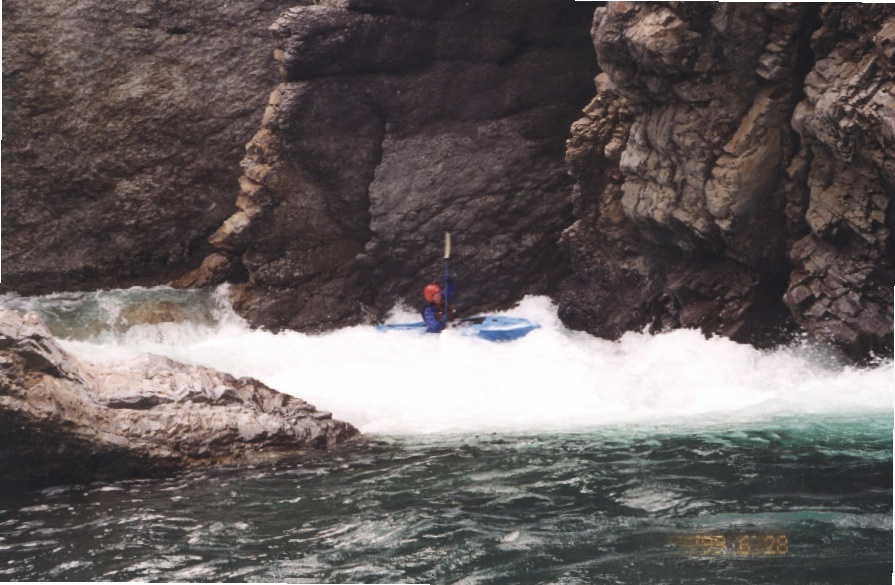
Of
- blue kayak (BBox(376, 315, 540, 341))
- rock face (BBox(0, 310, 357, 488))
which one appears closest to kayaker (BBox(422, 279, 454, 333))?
blue kayak (BBox(376, 315, 540, 341))

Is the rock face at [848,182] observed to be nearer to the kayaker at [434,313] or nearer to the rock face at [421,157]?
the kayaker at [434,313]

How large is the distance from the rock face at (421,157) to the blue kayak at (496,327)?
65.7 inches

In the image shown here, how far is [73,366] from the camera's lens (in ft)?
32.8

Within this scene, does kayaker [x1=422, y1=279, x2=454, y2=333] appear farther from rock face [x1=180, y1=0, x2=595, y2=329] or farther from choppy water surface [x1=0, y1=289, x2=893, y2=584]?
rock face [x1=180, y1=0, x2=595, y2=329]

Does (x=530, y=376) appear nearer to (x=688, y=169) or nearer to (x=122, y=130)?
(x=688, y=169)

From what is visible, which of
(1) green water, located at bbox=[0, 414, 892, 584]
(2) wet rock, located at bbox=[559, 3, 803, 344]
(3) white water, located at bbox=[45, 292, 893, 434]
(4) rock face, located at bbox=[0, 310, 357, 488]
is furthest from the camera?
(2) wet rock, located at bbox=[559, 3, 803, 344]

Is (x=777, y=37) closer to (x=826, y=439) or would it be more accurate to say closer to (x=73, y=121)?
(x=826, y=439)

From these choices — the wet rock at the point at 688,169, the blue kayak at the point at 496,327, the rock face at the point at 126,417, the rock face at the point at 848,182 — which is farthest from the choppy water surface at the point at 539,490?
the blue kayak at the point at 496,327

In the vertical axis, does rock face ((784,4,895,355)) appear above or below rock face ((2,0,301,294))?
below

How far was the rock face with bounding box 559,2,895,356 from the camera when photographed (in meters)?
11.1

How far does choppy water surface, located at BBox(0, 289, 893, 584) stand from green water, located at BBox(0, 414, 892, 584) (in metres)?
0.02

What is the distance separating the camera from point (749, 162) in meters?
12.2

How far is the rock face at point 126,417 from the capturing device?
9.09 meters

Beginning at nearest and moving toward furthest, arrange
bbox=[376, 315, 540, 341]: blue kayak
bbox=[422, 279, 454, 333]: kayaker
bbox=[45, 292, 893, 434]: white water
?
bbox=[45, 292, 893, 434]: white water
bbox=[376, 315, 540, 341]: blue kayak
bbox=[422, 279, 454, 333]: kayaker
